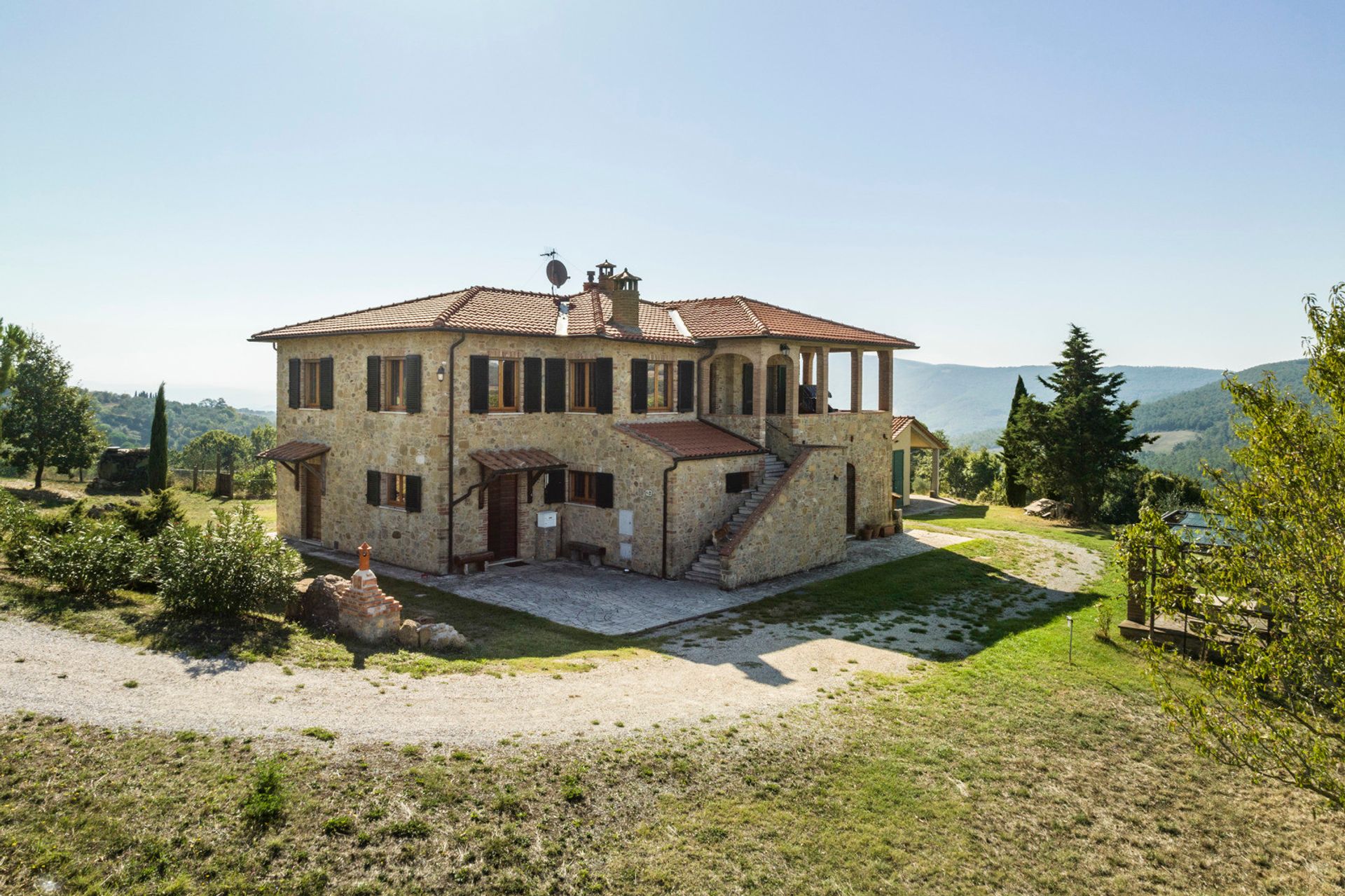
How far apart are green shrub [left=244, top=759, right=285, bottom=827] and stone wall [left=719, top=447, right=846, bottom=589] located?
12415mm

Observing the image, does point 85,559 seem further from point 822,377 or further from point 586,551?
point 822,377

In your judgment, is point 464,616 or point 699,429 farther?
point 699,429

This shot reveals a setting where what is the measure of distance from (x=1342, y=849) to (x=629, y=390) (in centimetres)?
1713

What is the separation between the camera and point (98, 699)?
9008 mm

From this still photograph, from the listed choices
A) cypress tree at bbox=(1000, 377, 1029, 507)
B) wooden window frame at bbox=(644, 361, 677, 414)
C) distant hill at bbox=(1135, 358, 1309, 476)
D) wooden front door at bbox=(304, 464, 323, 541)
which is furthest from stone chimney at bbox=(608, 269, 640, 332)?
distant hill at bbox=(1135, 358, 1309, 476)

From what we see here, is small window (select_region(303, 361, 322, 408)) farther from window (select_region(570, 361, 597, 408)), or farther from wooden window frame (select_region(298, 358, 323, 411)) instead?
window (select_region(570, 361, 597, 408))

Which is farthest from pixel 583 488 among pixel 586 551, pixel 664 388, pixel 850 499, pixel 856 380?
pixel 856 380

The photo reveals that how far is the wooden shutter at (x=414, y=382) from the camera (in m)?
19.4

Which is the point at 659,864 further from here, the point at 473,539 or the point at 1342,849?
the point at 473,539

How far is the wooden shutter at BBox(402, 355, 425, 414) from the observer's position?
19359 mm

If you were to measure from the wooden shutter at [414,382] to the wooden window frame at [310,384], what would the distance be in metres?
4.73

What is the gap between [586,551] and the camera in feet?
70.1

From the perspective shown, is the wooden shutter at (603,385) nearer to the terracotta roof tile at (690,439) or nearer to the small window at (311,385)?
the terracotta roof tile at (690,439)

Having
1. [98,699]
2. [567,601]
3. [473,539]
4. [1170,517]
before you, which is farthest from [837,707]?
[1170,517]
